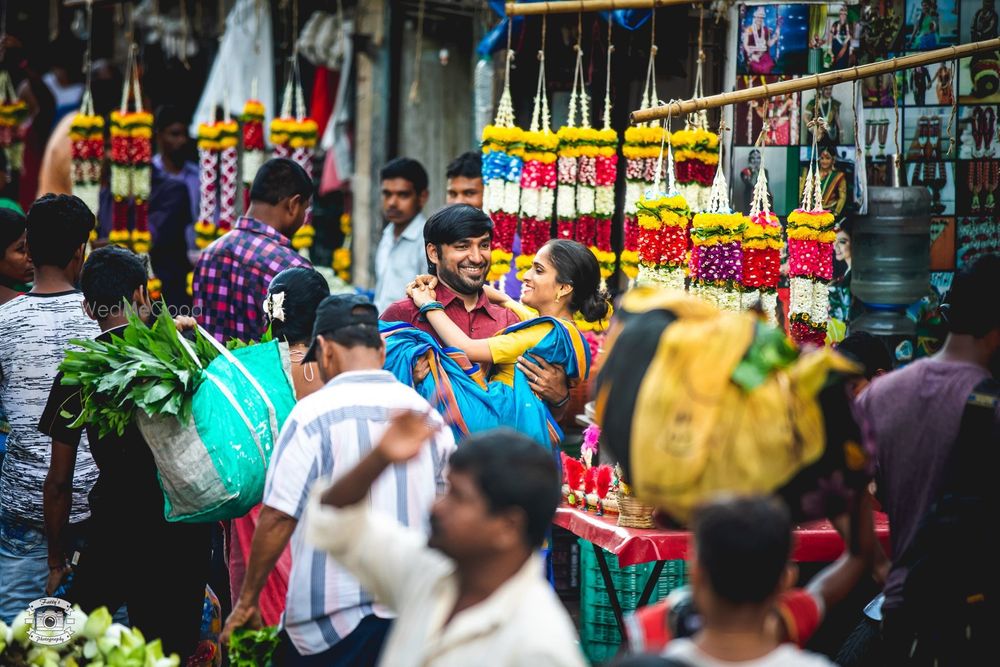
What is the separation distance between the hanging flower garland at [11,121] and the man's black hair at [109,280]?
6.06 meters

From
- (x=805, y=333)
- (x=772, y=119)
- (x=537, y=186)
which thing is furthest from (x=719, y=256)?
(x=537, y=186)

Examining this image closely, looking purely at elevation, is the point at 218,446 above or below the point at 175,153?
below

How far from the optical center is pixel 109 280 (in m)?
4.68

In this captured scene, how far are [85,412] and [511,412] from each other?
1.48 metres

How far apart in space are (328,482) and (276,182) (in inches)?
116

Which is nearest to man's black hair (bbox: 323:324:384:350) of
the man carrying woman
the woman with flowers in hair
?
the woman with flowers in hair

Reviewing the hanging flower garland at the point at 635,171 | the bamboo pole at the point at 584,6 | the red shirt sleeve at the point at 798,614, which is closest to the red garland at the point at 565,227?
the hanging flower garland at the point at 635,171

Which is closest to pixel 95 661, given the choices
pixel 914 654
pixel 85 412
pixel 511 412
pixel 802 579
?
pixel 85 412

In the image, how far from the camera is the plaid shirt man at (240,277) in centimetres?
598

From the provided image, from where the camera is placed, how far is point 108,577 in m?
4.66

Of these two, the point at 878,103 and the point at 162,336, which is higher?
the point at 878,103

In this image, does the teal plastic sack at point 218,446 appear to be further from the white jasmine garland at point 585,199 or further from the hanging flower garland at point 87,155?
the hanging flower garland at point 87,155

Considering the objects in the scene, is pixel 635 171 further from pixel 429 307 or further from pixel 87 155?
pixel 87 155

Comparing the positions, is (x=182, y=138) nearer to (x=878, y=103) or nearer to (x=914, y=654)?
(x=878, y=103)
